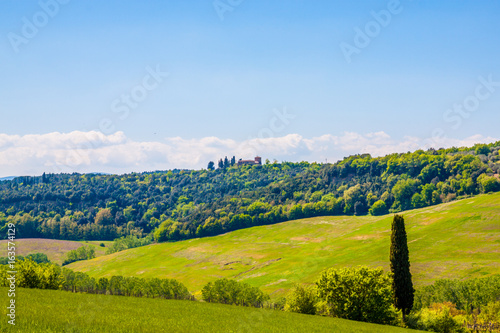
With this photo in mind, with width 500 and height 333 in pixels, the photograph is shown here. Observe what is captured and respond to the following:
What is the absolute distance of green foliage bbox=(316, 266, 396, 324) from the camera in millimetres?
55594

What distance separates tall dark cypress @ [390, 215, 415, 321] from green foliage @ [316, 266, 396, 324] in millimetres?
2155

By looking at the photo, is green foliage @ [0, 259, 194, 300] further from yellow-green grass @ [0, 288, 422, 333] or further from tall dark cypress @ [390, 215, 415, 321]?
tall dark cypress @ [390, 215, 415, 321]

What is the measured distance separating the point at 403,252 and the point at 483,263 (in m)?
73.9

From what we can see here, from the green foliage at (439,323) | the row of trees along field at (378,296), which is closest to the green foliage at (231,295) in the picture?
the row of trees along field at (378,296)

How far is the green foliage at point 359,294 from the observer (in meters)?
55.6

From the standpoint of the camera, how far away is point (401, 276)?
61000mm

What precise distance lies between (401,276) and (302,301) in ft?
50.6

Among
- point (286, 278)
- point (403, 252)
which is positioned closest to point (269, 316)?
point (403, 252)

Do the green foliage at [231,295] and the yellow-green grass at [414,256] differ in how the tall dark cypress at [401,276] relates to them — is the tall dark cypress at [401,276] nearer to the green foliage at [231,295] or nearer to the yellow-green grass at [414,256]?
the green foliage at [231,295]

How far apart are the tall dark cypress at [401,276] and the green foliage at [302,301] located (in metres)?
12.3

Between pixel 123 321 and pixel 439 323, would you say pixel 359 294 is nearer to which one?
pixel 439 323

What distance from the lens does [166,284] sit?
278 feet

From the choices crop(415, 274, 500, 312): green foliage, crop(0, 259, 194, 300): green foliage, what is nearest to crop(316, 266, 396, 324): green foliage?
crop(415, 274, 500, 312): green foliage

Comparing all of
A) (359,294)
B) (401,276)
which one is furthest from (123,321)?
(401,276)
